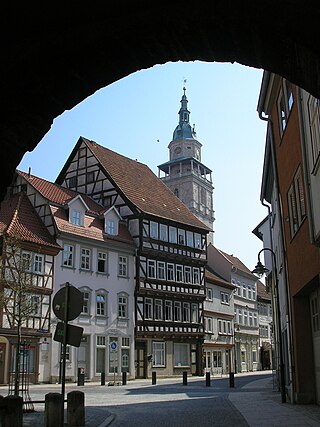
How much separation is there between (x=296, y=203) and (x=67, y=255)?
23976mm

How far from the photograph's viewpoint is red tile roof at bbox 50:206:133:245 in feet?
123

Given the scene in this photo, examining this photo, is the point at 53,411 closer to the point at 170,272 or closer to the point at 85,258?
the point at 85,258

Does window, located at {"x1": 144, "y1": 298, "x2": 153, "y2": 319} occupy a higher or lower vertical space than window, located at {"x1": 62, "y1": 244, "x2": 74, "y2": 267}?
lower

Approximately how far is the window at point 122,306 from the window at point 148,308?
5.93ft

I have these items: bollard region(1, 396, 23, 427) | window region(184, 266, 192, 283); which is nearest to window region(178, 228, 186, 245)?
window region(184, 266, 192, 283)

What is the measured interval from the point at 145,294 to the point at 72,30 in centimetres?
3835

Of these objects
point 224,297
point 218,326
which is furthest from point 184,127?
point 218,326

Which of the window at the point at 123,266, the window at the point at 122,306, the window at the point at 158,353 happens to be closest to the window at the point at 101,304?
the window at the point at 122,306

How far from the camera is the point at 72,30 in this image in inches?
169

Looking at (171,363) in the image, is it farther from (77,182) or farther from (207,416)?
(207,416)

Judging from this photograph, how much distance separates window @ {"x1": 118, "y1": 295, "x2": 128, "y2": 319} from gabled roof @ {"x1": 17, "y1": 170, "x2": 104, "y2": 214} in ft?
21.2

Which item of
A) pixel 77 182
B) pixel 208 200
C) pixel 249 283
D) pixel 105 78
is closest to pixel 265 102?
pixel 105 78

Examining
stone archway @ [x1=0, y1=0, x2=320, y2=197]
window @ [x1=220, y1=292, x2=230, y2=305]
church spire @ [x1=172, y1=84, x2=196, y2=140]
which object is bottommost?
stone archway @ [x1=0, y1=0, x2=320, y2=197]

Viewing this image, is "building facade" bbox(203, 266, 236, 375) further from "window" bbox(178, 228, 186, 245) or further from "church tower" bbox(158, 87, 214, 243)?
"church tower" bbox(158, 87, 214, 243)
